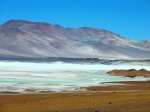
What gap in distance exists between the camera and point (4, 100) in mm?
17203

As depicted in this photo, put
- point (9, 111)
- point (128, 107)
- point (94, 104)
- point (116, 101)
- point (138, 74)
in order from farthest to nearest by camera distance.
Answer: point (138, 74) → point (116, 101) → point (94, 104) → point (128, 107) → point (9, 111)

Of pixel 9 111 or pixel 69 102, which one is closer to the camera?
pixel 9 111

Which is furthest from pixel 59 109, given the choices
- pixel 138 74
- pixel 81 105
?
pixel 138 74

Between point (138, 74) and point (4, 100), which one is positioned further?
point (138, 74)

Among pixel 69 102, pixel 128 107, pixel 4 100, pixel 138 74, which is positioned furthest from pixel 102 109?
pixel 138 74

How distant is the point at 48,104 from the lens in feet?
51.5

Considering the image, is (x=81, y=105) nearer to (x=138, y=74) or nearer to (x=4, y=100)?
(x=4, y=100)

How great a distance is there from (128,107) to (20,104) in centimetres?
428

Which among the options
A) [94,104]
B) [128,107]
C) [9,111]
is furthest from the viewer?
[94,104]

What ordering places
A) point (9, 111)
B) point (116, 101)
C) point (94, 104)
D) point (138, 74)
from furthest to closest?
point (138, 74), point (116, 101), point (94, 104), point (9, 111)

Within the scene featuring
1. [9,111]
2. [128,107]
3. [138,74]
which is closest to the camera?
[9,111]

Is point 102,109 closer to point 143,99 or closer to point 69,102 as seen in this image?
point 69,102

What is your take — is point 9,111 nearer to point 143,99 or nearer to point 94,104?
point 94,104

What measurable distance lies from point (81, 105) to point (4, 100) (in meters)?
3.85
